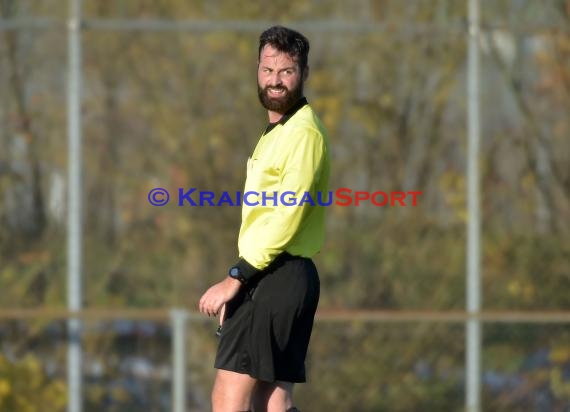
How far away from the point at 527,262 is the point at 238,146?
180cm

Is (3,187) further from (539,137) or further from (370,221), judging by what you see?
Answer: (539,137)

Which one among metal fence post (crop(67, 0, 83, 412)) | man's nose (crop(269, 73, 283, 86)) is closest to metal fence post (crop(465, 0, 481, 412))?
metal fence post (crop(67, 0, 83, 412))

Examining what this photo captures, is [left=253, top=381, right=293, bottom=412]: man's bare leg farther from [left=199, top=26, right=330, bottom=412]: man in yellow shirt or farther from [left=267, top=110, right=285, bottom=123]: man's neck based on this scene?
[left=267, top=110, right=285, bottom=123]: man's neck

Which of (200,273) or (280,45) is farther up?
(280,45)

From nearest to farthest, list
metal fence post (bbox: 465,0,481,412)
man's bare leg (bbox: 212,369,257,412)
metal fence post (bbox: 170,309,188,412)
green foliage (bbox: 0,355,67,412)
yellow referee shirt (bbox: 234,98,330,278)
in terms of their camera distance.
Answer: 1. yellow referee shirt (bbox: 234,98,330,278)
2. man's bare leg (bbox: 212,369,257,412)
3. metal fence post (bbox: 170,309,188,412)
4. green foliage (bbox: 0,355,67,412)
5. metal fence post (bbox: 465,0,481,412)

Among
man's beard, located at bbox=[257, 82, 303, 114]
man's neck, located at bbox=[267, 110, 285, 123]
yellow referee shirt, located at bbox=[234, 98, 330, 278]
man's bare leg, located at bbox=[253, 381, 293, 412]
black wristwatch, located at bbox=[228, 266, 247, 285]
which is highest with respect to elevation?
man's beard, located at bbox=[257, 82, 303, 114]

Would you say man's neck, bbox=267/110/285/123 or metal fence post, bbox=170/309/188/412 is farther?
metal fence post, bbox=170/309/188/412

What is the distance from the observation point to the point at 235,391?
4.41 meters

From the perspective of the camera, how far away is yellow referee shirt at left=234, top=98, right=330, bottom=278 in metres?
4.18

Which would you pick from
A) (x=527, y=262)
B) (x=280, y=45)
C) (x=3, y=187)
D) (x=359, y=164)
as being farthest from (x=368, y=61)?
(x=280, y=45)

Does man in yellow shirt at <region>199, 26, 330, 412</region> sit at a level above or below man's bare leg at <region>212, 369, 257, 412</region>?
above

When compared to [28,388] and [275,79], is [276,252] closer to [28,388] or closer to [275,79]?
[275,79]

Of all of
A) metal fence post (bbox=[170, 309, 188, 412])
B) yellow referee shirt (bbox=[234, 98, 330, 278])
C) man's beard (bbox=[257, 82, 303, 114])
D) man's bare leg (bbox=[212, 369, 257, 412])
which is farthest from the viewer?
metal fence post (bbox=[170, 309, 188, 412])

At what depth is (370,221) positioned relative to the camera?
8.16 metres
